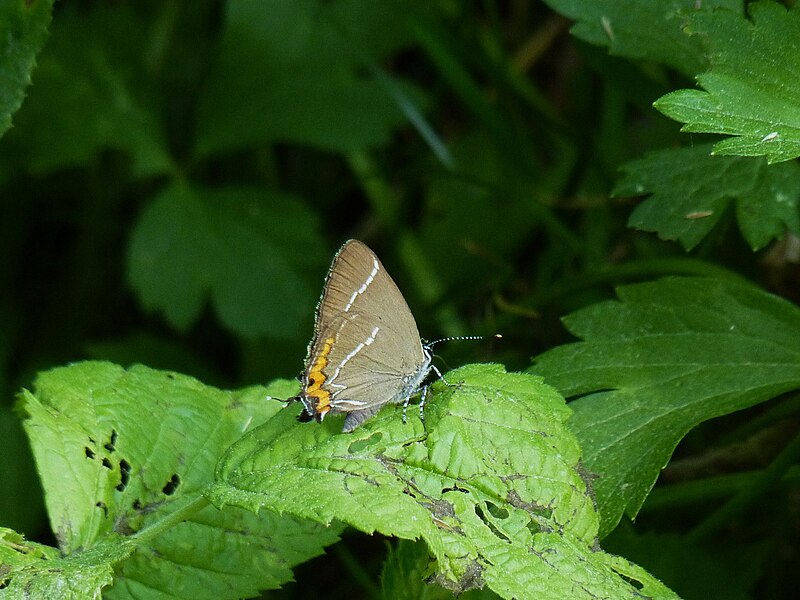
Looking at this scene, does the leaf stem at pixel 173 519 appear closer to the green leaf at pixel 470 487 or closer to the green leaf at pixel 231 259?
the green leaf at pixel 470 487

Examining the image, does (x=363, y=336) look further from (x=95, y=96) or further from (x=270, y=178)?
(x=95, y=96)

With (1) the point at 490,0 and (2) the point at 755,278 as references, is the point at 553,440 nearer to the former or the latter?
(2) the point at 755,278

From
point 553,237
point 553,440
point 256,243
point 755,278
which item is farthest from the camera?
point 256,243

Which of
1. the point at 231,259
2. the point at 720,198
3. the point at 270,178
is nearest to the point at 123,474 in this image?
the point at 720,198

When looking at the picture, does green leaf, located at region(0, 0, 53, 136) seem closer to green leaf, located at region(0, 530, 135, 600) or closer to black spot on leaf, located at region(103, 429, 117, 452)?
black spot on leaf, located at region(103, 429, 117, 452)

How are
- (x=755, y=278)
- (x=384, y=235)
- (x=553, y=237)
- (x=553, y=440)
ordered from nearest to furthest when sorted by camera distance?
1. (x=553, y=440)
2. (x=755, y=278)
3. (x=553, y=237)
4. (x=384, y=235)

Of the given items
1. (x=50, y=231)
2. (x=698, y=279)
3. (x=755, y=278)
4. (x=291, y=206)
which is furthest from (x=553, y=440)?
(x=50, y=231)

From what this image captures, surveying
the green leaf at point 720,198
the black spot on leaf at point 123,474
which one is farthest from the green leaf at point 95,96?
the green leaf at point 720,198
